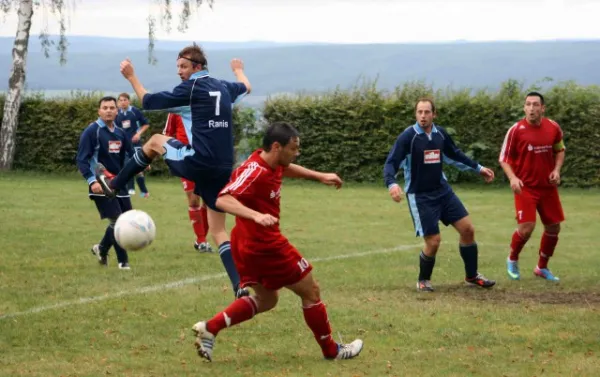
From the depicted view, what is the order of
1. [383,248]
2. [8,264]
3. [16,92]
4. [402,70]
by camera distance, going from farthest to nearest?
[402,70]
[16,92]
[383,248]
[8,264]

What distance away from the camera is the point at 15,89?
29156mm

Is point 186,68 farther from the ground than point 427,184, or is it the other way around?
point 186,68

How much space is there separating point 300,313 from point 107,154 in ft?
12.9

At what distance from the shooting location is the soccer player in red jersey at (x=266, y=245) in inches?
286

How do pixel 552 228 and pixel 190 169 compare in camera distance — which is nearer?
pixel 190 169

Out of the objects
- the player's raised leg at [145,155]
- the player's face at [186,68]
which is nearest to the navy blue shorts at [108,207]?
the player's raised leg at [145,155]

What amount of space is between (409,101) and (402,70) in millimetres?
105914

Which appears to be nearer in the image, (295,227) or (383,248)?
(383,248)

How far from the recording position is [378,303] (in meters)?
9.86

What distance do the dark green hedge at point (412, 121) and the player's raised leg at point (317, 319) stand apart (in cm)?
1823

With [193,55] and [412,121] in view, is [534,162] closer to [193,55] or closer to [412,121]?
[193,55]

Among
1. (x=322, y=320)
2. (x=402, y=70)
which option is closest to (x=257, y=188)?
(x=322, y=320)

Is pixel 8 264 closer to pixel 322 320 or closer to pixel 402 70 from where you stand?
pixel 322 320

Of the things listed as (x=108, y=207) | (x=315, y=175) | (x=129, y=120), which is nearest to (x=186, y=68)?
(x=315, y=175)
